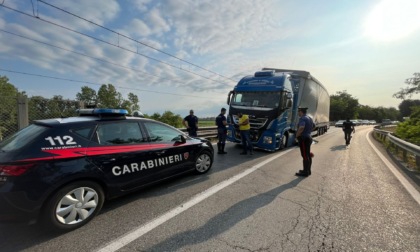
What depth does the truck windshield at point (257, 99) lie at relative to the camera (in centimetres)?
933

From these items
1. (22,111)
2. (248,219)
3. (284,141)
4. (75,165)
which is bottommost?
(248,219)

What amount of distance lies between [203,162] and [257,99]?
495cm

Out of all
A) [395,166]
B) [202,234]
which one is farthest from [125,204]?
[395,166]

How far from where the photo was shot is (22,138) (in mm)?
3096

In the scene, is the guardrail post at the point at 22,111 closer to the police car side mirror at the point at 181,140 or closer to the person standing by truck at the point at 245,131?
the police car side mirror at the point at 181,140

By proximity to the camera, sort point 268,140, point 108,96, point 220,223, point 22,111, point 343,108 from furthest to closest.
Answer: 1. point 343,108
2. point 108,96
3. point 268,140
4. point 22,111
5. point 220,223

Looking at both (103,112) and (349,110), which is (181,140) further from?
(349,110)

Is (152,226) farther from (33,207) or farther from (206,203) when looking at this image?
(33,207)

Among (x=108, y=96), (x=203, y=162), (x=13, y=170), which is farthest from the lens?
(x=108, y=96)

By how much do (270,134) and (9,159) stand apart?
7876mm

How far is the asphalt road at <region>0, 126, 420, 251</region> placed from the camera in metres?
2.77

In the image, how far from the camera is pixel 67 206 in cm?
303

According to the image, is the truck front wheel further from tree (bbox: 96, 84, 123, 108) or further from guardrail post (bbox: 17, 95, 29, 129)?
tree (bbox: 96, 84, 123, 108)

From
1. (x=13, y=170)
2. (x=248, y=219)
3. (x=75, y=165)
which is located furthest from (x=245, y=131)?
(x=13, y=170)
